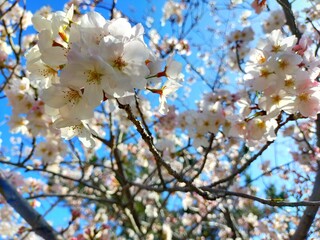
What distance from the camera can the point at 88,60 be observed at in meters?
0.99

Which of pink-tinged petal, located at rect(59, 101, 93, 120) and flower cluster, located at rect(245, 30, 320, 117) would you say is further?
flower cluster, located at rect(245, 30, 320, 117)

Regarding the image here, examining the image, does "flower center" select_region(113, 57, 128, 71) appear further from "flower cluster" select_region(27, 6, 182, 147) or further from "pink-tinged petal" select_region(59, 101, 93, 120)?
"pink-tinged petal" select_region(59, 101, 93, 120)

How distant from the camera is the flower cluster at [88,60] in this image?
101cm

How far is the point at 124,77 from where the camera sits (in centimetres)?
106

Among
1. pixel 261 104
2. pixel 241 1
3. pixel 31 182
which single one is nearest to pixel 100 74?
pixel 261 104

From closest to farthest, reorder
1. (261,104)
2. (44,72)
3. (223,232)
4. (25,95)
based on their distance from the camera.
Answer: (44,72)
(261,104)
(25,95)
(223,232)

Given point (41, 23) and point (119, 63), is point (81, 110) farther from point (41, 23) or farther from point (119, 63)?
point (41, 23)

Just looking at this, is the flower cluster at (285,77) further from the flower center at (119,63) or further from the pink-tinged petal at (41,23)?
the pink-tinged petal at (41,23)

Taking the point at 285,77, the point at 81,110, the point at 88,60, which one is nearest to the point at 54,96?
the point at 81,110

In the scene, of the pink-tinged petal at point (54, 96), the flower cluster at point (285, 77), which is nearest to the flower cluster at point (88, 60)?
the pink-tinged petal at point (54, 96)

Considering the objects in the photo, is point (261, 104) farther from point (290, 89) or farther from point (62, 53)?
point (62, 53)

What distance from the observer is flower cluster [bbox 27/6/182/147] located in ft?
3.31

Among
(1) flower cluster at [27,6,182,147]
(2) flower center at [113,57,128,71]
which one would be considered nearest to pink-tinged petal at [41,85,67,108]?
(1) flower cluster at [27,6,182,147]

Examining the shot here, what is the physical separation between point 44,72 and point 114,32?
0.33 m
